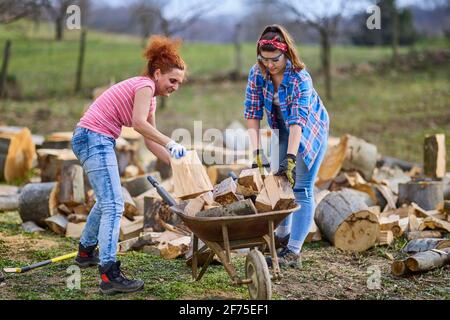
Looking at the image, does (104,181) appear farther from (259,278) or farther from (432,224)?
(432,224)

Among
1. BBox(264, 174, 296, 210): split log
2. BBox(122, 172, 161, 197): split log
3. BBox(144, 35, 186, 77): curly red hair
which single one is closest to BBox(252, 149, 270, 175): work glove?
BBox(264, 174, 296, 210): split log

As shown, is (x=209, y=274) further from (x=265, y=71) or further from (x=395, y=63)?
(x=395, y=63)

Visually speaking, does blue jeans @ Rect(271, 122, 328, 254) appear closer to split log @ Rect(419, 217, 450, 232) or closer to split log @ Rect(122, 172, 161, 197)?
split log @ Rect(419, 217, 450, 232)

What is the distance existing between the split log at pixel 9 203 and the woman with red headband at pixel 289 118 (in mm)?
3400

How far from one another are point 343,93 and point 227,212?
13.1 m

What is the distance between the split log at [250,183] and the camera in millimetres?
4203

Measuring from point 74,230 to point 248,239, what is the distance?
2.46 m

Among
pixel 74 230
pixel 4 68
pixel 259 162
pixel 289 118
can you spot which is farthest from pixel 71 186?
pixel 4 68

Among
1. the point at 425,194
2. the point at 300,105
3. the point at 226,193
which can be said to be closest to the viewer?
the point at 226,193

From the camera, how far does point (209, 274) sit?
15.3 feet

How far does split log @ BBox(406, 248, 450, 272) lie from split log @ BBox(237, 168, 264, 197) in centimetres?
126

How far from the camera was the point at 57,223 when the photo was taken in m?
6.08

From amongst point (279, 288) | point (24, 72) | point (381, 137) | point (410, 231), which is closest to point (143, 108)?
point (279, 288)
